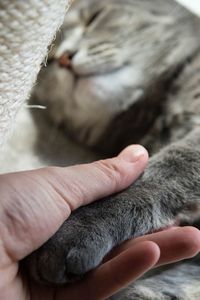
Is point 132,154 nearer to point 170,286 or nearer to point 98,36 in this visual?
point 170,286

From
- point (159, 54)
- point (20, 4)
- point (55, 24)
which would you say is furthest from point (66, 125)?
point (20, 4)

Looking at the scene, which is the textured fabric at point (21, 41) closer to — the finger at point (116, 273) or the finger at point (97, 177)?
the finger at point (97, 177)

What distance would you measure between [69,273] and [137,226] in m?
0.17

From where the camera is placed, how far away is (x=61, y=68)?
1582mm

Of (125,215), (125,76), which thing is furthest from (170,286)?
(125,76)

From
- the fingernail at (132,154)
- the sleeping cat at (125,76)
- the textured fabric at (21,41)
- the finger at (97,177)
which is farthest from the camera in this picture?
the sleeping cat at (125,76)

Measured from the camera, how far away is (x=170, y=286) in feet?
3.39

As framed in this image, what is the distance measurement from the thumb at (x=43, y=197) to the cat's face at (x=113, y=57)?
570 mm

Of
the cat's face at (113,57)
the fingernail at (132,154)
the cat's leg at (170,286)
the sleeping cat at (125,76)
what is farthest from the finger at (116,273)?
the cat's face at (113,57)

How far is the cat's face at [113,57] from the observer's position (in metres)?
1.55

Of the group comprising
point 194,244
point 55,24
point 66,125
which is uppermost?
point 55,24

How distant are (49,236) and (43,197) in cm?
6

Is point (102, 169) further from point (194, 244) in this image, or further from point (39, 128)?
point (39, 128)

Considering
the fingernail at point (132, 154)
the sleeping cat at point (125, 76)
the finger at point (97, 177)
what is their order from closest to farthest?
1. the finger at point (97, 177)
2. the fingernail at point (132, 154)
3. the sleeping cat at point (125, 76)
